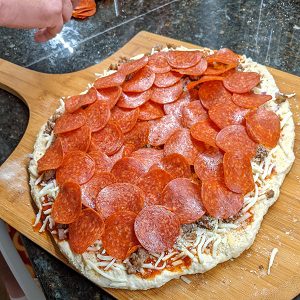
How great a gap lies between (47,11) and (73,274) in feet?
3.59

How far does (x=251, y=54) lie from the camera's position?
2.62 metres

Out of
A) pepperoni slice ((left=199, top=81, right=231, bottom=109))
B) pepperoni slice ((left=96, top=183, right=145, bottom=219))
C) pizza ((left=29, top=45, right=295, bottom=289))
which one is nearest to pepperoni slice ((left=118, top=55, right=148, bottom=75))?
pizza ((left=29, top=45, right=295, bottom=289))

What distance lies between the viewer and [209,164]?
183 centimetres

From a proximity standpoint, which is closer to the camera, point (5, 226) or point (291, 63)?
point (5, 226)

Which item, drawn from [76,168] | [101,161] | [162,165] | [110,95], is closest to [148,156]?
[162,165]

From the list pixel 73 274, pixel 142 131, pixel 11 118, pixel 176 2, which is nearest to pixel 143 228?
pixel 73 274

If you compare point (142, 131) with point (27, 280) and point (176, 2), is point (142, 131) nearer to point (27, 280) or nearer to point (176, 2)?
point (27, 280)

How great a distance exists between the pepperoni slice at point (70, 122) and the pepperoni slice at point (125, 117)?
0.15 meters

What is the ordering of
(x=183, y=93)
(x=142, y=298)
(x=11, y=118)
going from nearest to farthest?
(x=142, y=298), (x=183, y=93), (x=11, y=118)

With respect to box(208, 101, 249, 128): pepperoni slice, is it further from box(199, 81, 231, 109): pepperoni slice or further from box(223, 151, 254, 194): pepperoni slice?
box(223, 151, 254, 194): pepperoni slice

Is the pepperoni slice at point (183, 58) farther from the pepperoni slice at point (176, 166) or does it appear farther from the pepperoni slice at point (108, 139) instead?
the pepperoni slice at point (176, 166)

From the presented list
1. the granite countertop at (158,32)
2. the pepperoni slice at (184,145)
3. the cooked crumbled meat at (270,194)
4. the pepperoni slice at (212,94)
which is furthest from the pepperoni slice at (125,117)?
the cooked crumbled meat at (270,194)

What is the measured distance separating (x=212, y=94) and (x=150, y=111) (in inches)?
11.9

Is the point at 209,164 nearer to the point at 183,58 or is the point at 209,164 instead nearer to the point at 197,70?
the point at 197,70
